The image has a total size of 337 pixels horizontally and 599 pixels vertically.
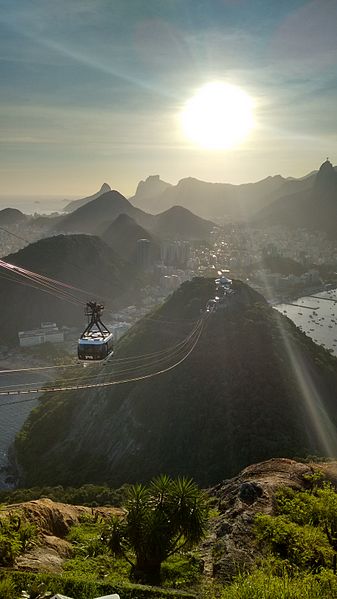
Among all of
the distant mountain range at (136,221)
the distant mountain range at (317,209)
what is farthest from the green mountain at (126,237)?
the distant mountain range at (317,209)

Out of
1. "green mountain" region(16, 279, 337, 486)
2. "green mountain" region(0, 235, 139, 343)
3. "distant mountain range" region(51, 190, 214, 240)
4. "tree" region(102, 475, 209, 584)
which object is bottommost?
"green mountain" region(16, 279, 337, 486)

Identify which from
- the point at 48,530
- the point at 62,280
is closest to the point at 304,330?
the point at 62,280

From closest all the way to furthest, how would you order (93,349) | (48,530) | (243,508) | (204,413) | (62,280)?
1. (48,530)
2. (243,508)
3. (93,349)
4. (204,413)
5. (62,280)

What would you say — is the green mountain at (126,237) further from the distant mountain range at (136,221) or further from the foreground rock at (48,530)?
the foreground rock at (48,530)

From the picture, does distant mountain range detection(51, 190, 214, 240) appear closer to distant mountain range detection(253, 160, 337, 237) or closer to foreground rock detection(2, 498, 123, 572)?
distant mountain range detection(253, 160, 337, 237)

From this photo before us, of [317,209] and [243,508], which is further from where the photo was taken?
[317,209]

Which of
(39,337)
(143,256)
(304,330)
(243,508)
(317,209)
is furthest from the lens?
(317,209)

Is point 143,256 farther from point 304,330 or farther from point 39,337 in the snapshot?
point 39,337

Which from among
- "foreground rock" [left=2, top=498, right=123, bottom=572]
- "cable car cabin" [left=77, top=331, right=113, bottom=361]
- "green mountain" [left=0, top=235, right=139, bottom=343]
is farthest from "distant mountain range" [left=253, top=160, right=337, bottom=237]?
"foreground rock" [left=2, top=498, right=123, bottom=572]
